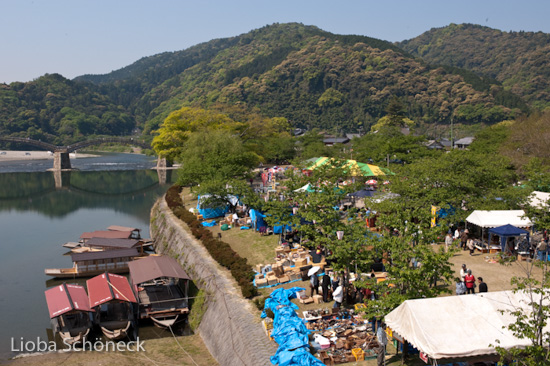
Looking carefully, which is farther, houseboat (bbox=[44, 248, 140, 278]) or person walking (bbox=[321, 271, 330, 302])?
houseboat (bbox=[44, 248, 140, 278])

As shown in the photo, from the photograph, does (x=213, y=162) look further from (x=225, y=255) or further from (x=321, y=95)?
(x=321, y=95)

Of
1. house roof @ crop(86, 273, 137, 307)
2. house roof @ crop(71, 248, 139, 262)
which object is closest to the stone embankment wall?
house roof @ crop(71, 248, 139, 262)

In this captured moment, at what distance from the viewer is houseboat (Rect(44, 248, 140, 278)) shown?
25.3 m

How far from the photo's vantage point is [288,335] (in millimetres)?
12578

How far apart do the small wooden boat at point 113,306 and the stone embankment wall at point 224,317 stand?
287 centimetres

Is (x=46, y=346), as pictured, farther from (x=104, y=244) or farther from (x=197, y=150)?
(x=197, y=150)

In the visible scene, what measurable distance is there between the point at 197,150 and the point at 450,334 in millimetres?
36540

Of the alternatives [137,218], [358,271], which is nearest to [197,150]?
[137,218]

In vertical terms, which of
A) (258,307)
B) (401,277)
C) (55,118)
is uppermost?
(55,118)

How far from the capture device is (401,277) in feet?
38.1

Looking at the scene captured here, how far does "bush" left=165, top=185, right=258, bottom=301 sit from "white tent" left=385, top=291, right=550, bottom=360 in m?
7.66

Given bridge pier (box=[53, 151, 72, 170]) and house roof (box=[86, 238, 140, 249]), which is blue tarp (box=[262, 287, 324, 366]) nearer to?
house roof (box=[86, 238, 140, 249])

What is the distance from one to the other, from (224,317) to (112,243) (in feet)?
48.2

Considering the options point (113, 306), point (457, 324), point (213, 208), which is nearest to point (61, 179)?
point (213, 208)
